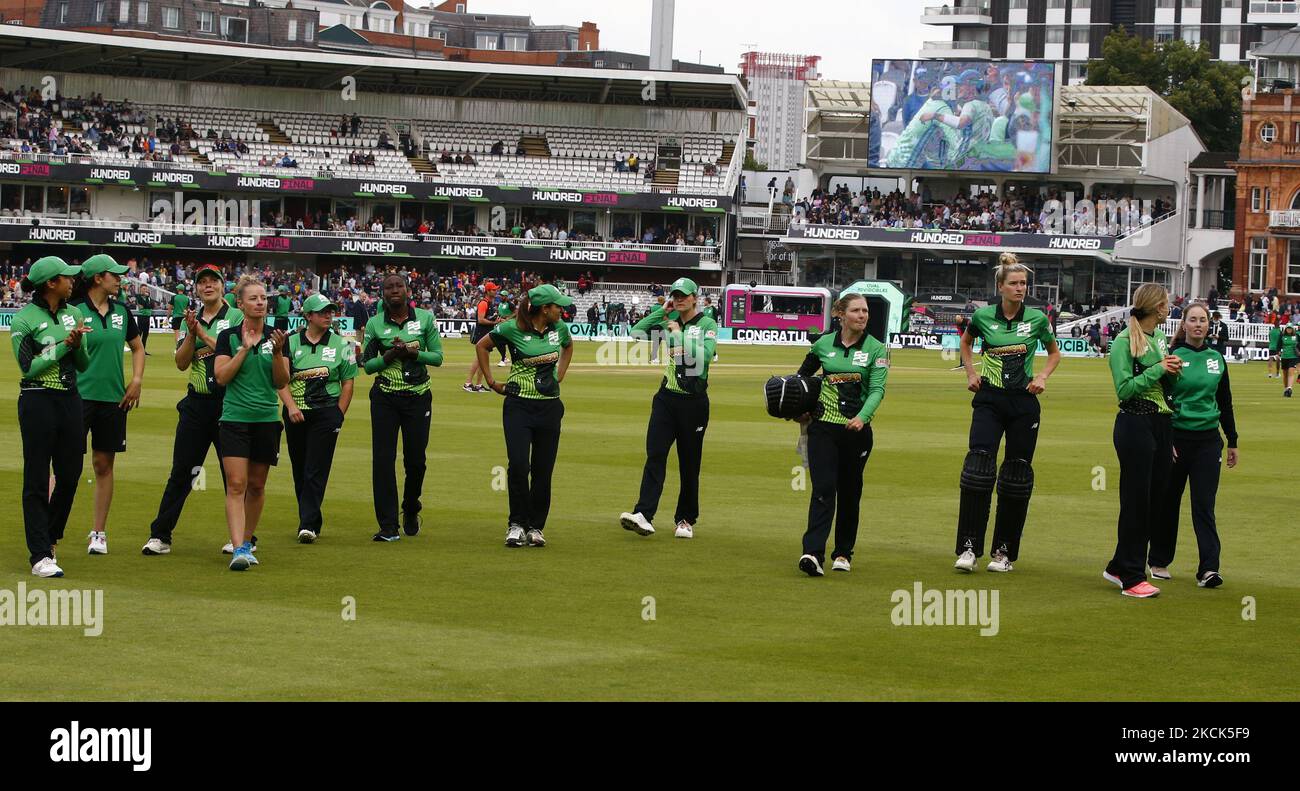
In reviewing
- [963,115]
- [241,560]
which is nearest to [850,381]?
[241,560]

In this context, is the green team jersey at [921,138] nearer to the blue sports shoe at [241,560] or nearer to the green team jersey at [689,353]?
the green team jersey at [689,353]

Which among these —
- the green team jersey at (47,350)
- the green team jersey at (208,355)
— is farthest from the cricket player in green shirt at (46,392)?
the green team jersey at (208,355)

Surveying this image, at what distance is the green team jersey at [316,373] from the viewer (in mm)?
13938

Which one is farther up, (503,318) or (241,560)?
(503,318)

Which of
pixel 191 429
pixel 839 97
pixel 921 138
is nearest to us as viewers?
pixel 191 429

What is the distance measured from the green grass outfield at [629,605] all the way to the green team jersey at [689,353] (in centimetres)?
132

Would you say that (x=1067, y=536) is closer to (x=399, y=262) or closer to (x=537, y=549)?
(x=537, y=549)

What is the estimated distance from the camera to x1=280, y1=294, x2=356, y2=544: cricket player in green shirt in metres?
13.9

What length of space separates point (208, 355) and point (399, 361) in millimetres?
1770

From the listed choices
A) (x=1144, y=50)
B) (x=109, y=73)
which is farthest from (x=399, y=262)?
(x=1144, y=50)

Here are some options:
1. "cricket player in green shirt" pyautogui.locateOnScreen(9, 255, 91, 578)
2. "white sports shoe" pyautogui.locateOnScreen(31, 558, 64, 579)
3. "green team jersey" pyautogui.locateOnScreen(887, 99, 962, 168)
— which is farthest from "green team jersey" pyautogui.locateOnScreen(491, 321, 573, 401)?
"green team jersey" pyautogui.locateOnScreen(887, 99, 962, 168)

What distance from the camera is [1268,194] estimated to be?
81812mm

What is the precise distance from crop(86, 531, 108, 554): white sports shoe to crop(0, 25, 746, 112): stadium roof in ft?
229
